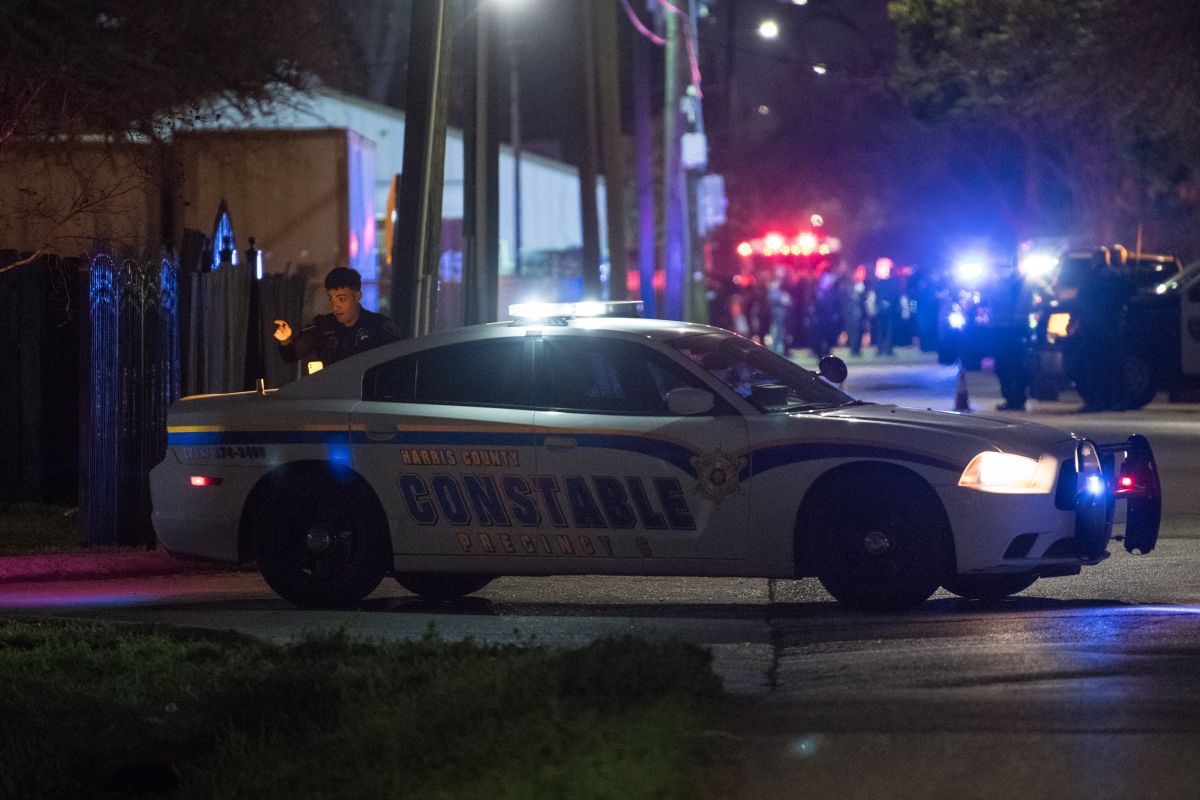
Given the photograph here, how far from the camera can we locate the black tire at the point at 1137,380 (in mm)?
25453

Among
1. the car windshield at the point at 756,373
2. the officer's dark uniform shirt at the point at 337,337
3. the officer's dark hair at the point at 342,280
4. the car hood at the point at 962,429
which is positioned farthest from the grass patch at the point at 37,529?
the car hood at the point at 962,429

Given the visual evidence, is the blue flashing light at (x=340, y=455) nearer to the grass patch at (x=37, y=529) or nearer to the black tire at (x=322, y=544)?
the black tire at (x=322, y=544)

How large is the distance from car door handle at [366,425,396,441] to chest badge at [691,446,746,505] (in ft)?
5.29

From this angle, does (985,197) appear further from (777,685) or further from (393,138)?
(777,685)

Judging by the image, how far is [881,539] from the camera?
9.66 m

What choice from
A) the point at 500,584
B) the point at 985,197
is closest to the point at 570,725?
the point at 500,584

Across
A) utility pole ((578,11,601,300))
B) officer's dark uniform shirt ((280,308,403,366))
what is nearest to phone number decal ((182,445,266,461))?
officer's dark uniform shirt ((280,308,403,366))

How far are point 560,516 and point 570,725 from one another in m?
3.73

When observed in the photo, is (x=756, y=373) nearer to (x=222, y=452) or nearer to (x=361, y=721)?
(x=222, y=452)

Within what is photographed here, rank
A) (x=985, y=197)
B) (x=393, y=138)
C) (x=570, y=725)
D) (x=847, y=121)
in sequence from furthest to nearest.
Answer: (x=847, y=121)
(x=985, y=197)
(x=393, y=138)
(x=570, y=725)

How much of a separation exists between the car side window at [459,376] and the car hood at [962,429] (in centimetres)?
158

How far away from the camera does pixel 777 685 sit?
7770mm

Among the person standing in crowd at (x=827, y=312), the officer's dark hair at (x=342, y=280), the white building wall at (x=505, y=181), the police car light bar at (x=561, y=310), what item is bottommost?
the police car light bar at (x=561, y=310)

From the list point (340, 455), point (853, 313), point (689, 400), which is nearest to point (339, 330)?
point (340, 455)
